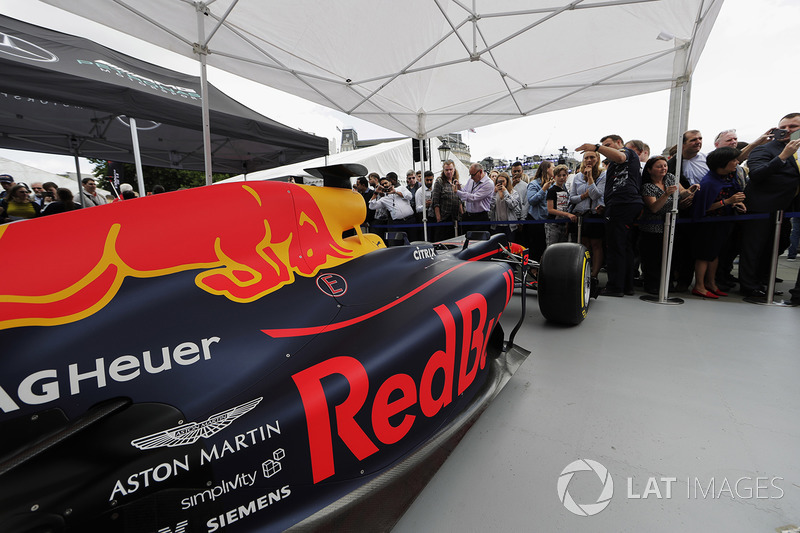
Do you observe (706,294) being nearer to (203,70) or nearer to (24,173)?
(203,70)

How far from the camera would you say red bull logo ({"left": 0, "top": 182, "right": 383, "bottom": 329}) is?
832mm

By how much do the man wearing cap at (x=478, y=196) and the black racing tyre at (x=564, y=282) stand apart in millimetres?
2687

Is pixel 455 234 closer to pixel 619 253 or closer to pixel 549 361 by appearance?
pixel 619 253

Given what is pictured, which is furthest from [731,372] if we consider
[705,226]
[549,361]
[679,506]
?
[705,226]

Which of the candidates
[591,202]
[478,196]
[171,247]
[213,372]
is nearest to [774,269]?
[591,202]

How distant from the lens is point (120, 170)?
365 inches

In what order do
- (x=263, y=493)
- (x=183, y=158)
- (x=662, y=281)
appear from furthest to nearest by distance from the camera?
1. (x=183, y=158)
2. (x=662, y=281)
3. (x=263, y=493)

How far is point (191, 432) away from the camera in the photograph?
0.78 metres

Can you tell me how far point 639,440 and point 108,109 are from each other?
5.49 meters

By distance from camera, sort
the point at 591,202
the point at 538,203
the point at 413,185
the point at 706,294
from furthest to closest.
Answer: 1. the point at 413,185
2. the point at 538,203
3. the point at 591,202
4. the point at 706,294

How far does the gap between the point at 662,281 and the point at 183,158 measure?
10544mm

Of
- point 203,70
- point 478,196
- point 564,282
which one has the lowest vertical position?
point 564,282

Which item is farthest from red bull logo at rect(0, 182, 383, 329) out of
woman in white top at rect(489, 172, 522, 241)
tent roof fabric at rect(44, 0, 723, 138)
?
woman in white top at rect(489, 172, 522, 241)

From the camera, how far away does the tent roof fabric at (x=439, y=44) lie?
334 cm
